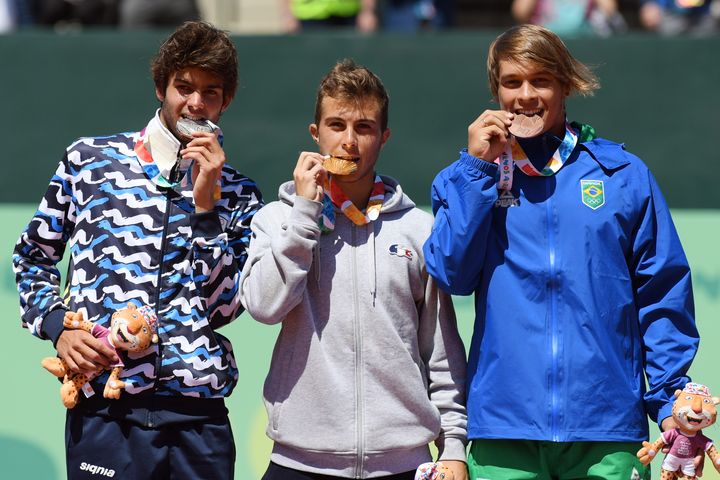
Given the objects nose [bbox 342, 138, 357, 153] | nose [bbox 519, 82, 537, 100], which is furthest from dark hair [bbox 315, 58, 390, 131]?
nose [bbox 519, 82, 537, 100]

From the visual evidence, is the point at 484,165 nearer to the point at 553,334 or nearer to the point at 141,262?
the point at 553,334

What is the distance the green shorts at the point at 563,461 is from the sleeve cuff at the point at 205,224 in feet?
3.70

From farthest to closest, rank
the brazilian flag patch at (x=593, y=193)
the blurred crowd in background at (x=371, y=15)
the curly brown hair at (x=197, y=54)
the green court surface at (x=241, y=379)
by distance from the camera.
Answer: the blurred crowd in background at (x=371, y=15)
the green court surface at (x=241, y=379)
the curly brown hair at (x=197, y=54)
the brazilian flag patch at (x=593, y=193)

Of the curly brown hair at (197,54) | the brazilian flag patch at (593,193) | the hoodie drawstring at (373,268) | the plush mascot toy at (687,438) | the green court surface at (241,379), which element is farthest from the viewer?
the green court surface at (241,379)

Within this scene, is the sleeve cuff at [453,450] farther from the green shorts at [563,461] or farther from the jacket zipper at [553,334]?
the jacket zipper at [553,334]

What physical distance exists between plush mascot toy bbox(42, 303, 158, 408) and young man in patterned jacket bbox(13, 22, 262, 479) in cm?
3

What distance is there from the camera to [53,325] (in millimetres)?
4008

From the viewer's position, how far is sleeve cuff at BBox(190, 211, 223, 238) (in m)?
3.99

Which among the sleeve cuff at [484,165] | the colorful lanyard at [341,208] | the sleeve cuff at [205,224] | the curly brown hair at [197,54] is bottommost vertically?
the sleeve cuff at [205,224]

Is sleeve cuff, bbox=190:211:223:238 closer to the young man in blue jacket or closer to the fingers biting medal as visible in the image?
the fingers biting medal

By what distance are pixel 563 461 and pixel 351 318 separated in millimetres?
779

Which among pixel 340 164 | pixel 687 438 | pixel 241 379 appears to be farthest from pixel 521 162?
pixel 241 379

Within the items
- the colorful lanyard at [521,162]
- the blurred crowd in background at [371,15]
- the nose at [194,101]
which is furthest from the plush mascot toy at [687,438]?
the blurred crowd in background at [371,15]

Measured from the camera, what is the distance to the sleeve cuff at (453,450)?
3877 millimetres
